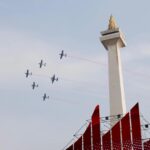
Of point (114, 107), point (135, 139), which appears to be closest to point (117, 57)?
point (114, 107)

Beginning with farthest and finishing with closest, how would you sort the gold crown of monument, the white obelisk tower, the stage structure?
1. the gold crown of monument
2. the white obelisk tower
3. the stage structure

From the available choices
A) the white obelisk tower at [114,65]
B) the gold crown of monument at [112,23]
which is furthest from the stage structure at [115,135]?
the gold crown of monument at [112,23]

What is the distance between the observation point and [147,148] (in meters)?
46.5

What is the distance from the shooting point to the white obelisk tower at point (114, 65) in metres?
69.5

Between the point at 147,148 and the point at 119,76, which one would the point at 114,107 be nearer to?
the point at 119,76

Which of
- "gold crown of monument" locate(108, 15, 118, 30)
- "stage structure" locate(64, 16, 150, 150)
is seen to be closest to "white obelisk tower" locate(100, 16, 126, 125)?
"gold crown of monument" locate(108, 15, 118, 30)

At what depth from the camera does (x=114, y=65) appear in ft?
243

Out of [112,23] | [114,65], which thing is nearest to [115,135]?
[114,65]

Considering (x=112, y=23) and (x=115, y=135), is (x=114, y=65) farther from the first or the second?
(x=115, y=135)

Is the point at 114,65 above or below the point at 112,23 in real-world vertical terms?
below

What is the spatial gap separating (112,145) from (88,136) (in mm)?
4018

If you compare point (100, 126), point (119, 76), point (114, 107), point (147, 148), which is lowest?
point (147, 148)

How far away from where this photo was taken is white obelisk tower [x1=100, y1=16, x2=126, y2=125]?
6950 cm

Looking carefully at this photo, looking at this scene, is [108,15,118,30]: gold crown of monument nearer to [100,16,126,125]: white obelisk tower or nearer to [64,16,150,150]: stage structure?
[100,16,126,125]: white obelisk tower
